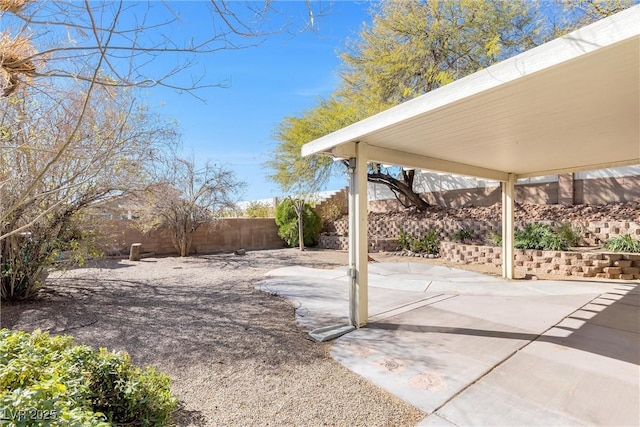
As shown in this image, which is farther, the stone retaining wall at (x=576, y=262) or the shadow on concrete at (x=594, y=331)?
the stone retaining wall at (x=576, y=262)

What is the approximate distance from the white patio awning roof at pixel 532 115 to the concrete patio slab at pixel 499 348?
220cm

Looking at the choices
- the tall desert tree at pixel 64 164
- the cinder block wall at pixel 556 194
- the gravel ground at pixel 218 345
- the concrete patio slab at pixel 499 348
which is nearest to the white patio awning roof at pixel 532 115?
the concrete patio slab at pixel 499 348

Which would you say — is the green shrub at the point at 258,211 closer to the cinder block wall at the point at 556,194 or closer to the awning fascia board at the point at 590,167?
the cinder block wall at the point at 556,194

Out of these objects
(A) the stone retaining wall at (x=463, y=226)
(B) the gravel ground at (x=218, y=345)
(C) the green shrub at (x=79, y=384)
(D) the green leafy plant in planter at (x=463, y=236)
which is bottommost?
(B) the gravel ground at (x=218, y=345)

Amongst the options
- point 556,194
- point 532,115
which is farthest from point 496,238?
point 532,115

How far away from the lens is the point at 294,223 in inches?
534

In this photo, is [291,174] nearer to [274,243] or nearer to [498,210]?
[274,243]

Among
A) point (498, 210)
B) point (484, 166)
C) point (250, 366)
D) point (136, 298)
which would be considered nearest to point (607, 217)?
point (498, 210)

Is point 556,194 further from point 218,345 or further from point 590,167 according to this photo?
point 218,345

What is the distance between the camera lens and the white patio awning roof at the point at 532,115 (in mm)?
2084

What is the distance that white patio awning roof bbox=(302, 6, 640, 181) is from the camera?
82.0 inches

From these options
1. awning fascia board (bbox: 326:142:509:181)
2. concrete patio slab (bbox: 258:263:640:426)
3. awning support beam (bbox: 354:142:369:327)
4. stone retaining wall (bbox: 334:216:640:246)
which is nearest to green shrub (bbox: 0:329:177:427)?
concrete patio slab (bbox: 258:263:640:426)

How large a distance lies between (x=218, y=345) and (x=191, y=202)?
8.01m

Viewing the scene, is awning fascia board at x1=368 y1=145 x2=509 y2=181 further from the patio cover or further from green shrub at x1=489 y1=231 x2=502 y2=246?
green shrub at x1=489 y1=231 x2=502 y2=246
